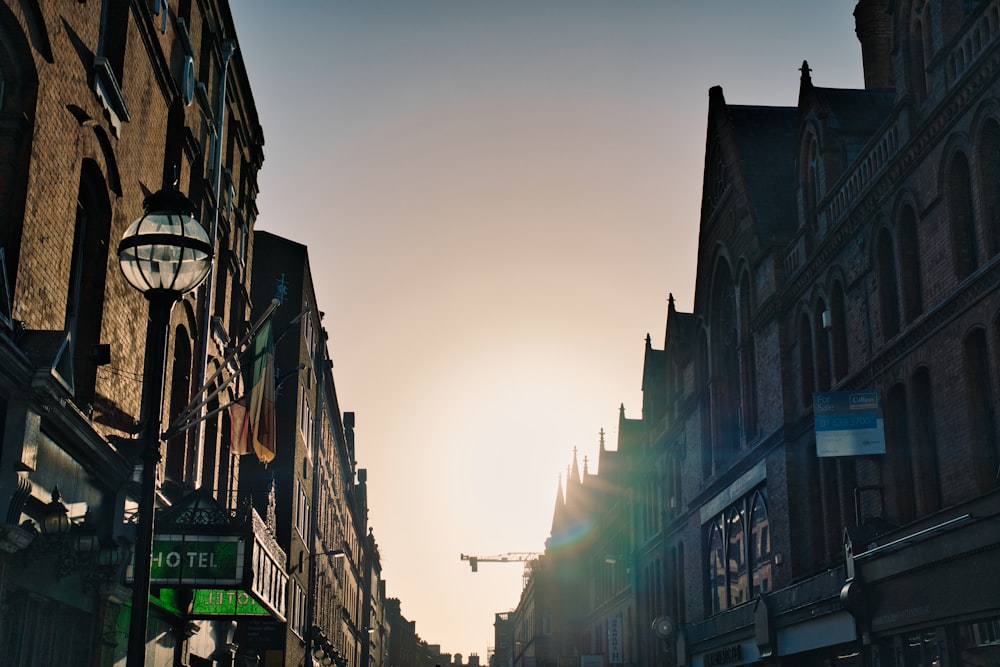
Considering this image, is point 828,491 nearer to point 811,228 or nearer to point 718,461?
point 811,228

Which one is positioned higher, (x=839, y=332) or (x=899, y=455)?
(x=839, y=332)

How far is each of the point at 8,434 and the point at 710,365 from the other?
1294 inches

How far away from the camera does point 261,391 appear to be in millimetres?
20766

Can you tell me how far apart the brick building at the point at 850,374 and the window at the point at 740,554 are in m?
0.13

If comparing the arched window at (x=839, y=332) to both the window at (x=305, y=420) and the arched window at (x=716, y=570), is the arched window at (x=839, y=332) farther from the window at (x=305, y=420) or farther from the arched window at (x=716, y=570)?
the window at (x=305, y=420)

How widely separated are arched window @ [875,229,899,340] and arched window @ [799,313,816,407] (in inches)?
226

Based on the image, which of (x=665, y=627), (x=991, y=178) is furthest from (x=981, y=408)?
(x=665, y=627)

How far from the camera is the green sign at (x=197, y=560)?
1778 cm

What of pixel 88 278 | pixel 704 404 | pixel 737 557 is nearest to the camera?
pixel 88 278

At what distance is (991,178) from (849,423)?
6.31m

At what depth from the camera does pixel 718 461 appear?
136 ft

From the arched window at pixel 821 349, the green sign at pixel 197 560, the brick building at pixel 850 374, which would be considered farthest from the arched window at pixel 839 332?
the green sign at pixel 197 560

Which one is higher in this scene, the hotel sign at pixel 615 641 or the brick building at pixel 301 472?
the brick building at pixel 301 472

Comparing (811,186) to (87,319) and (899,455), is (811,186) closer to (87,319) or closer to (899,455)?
(899,455)
